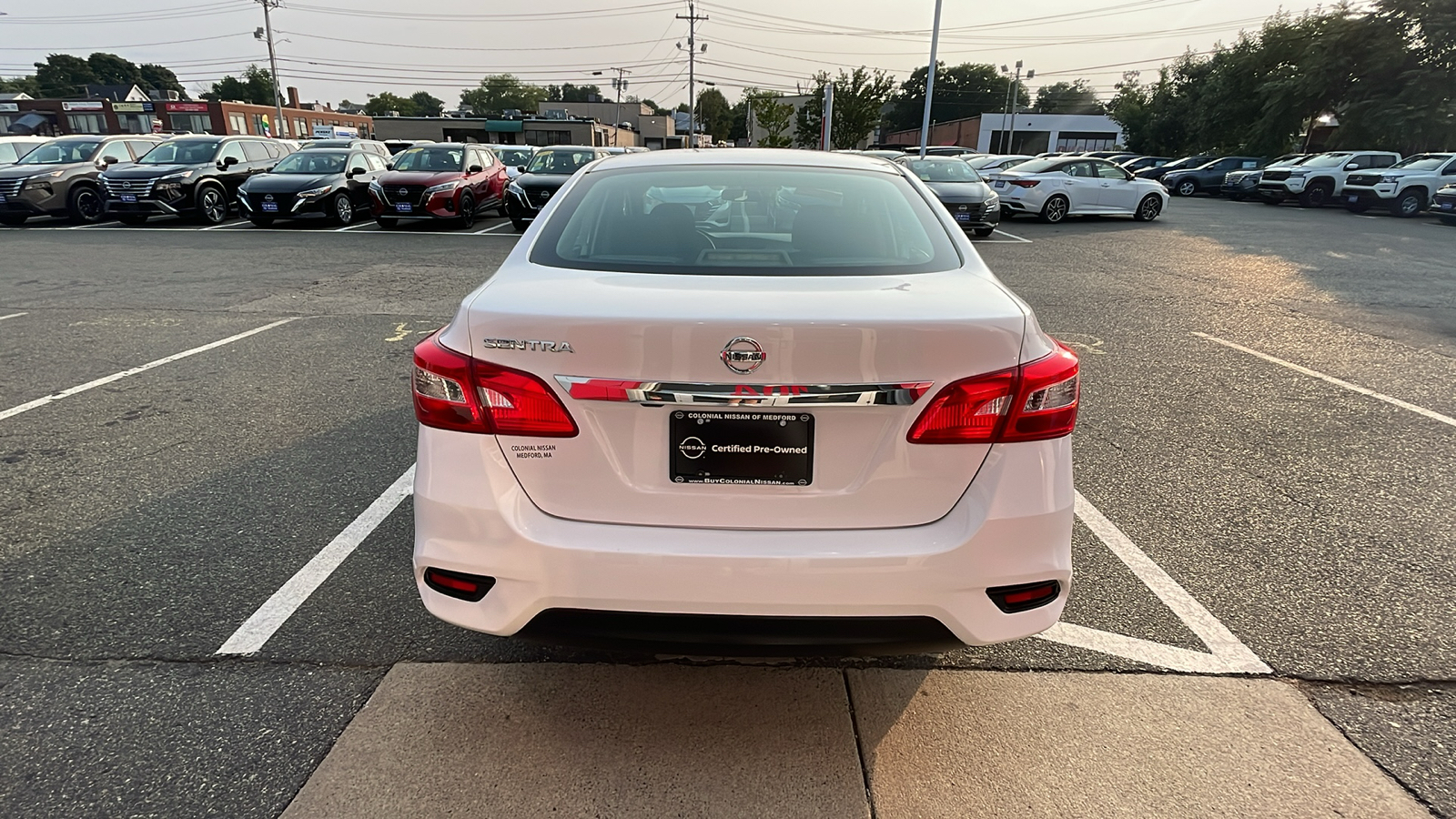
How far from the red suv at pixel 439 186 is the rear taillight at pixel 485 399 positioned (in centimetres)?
1432

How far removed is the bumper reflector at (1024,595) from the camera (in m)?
1.91

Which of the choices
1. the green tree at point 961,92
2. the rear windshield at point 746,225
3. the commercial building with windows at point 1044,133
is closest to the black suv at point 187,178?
the rear windshield at point 746,225

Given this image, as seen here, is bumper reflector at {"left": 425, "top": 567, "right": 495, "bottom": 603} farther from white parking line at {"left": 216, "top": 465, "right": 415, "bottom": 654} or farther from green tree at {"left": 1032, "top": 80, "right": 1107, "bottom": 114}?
green tree at {"left": 1032, "top": 80, "right": 1107, "bottom": 114}

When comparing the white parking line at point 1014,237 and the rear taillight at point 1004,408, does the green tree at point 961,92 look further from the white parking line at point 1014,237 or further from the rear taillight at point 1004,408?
the rear taillight at point 1004,408

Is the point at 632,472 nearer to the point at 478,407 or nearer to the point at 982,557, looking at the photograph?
the point at 478,407

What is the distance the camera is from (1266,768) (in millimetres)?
2113

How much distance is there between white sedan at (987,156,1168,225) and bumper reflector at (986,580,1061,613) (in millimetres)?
17842

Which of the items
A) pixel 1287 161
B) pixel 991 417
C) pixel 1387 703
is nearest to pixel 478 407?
pixel 991 417

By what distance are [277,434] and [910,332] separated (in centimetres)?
401

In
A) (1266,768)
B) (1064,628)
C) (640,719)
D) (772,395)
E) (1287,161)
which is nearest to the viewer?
(772,395)

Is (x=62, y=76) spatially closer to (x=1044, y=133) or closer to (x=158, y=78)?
(x=158, y=78)

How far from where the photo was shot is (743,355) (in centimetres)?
174

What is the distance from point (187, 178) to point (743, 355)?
1809 centimetres

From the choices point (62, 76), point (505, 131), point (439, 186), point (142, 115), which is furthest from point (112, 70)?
point (439, 186)
